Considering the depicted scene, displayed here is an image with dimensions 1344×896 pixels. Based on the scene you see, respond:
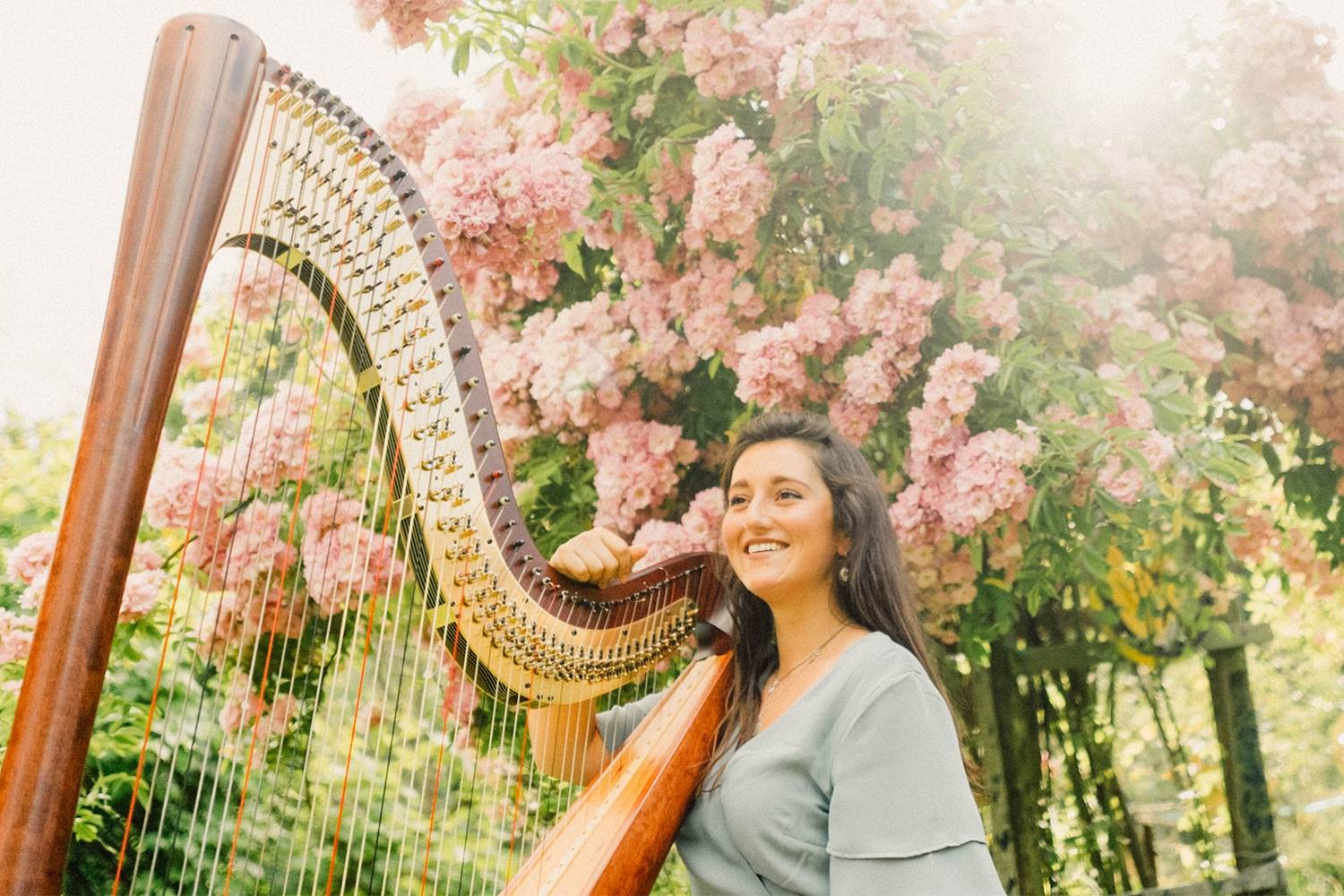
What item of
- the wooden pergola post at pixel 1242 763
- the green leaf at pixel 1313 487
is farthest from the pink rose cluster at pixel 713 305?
the wooden pergola post at pixel 1242 763

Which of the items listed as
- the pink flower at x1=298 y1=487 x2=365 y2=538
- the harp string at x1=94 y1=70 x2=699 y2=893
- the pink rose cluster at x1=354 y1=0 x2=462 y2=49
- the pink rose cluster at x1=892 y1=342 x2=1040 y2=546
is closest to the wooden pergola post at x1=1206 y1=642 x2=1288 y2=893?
the pink rose cluster at x1=892 y1=342 x2=1040 y2=546

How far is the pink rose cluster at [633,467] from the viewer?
2627mm

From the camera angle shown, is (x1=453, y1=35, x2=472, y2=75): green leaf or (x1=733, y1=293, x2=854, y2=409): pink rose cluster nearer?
(x1=733, y1=293, x2=854, y2=409): pink rose cluster

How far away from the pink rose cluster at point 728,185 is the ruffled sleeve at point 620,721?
980mm

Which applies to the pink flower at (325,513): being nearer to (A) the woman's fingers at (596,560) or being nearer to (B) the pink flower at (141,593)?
(B) the pink flower at (141,593)

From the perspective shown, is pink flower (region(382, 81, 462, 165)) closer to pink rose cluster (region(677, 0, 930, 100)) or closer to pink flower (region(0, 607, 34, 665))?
pink rose cluster (region(677, 0, 930, 100))

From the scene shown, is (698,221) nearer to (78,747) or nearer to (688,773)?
(688,773)

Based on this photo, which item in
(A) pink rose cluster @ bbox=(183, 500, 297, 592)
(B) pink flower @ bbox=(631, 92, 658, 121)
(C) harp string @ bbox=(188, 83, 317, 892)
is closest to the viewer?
(C) harp string @ bbox=(188, 83, 317, 892)

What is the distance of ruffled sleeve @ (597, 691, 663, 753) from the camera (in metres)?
2.33

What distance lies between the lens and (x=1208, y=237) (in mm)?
2742

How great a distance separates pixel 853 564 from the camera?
2.04 meters

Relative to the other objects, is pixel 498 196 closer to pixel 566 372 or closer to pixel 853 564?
pixel 566 372

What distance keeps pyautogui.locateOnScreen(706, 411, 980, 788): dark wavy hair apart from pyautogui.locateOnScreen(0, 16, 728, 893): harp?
57 millimetres

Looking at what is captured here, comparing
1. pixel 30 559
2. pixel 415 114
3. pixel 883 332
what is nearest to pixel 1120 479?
pixel 883 332
